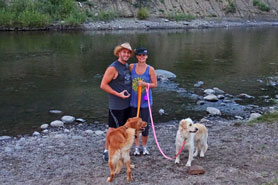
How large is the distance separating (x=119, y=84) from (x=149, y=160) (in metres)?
1.94

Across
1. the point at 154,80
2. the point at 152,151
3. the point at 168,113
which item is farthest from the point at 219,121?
the point at 154,80

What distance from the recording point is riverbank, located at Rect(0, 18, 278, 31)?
60.6 meters

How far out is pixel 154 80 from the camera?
25.2 ft

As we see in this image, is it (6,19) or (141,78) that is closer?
(141,78)

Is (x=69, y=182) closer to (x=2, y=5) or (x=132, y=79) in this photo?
(x=132, y=79)

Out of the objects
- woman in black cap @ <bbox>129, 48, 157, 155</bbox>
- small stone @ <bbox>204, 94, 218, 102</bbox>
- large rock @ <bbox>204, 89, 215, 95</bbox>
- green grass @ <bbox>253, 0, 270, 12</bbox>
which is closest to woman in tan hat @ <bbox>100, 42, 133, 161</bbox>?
woman in black cap @ <bbox>129, 48, 157, 155</bbox>

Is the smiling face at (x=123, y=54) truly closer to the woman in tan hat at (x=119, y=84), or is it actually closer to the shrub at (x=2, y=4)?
the woman in tan hat at (x=119, y=84)

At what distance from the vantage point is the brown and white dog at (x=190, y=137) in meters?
7.36

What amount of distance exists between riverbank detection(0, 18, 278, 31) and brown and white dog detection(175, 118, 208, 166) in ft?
172

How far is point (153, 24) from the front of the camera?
71.2m

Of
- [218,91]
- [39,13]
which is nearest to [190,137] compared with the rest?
[218,91]

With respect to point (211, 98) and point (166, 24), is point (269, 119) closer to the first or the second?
point (211, 98)

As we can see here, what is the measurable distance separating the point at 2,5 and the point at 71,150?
2315 inches

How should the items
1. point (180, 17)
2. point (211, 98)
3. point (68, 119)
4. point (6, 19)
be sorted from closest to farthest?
1. point (68, 119)
2. point (211, 98)
3. point (6, 19)
4. point (180, 17)
